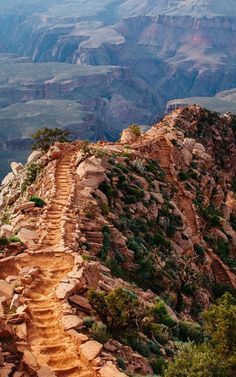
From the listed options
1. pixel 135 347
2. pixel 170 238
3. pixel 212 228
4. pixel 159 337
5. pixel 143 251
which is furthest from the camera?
pixel 212 228

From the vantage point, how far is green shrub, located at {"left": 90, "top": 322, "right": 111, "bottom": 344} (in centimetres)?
1798

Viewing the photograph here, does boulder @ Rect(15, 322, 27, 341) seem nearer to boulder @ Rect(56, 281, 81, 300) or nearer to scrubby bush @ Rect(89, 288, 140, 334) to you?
boulder @ Rect(56, 281, 81, 300)

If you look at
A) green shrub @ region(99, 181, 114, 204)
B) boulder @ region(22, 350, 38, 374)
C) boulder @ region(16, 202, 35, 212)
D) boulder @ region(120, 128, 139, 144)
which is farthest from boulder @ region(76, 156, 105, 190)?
boulder @ region(22, 350, 38, 374)

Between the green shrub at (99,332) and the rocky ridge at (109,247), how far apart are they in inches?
4.6

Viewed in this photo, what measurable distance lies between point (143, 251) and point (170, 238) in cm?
719

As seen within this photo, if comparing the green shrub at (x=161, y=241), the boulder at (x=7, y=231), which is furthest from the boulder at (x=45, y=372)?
the green shrub at (x=161, y=241)

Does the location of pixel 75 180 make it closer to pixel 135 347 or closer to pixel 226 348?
pixel 135 347

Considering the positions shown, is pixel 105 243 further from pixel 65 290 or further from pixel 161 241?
pixel 65 290

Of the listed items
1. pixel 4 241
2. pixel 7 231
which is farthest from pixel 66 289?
pixel 7 231

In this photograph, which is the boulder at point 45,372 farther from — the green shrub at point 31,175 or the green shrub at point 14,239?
the green shrub at point 31,175

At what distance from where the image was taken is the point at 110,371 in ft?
52.6

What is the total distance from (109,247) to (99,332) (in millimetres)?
10630

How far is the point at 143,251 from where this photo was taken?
30531mm

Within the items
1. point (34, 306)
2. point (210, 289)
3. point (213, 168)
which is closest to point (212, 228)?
point (210, 289)
